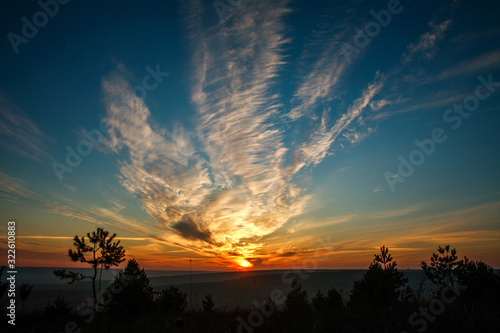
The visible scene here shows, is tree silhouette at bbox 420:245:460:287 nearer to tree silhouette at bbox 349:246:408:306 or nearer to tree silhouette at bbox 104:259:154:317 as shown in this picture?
tree silhouette at bbox 349:246:408:306

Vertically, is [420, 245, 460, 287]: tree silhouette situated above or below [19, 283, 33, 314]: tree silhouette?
below

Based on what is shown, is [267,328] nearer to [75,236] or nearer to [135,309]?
[135,309]

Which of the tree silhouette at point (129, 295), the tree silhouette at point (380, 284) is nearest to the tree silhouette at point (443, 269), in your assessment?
the tree silhouette at point (380, 284)

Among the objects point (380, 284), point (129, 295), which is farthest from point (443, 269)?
point (129, 295)

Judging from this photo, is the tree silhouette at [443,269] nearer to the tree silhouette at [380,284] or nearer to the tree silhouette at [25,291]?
the tree silhouette at [380,284]

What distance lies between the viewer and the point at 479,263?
671 inches

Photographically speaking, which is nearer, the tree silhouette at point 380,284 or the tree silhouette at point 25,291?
the tree silhouette at point 25,291

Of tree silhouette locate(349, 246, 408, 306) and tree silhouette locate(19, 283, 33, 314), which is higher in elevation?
tree silhouette locate(19, 283, 33, 314)

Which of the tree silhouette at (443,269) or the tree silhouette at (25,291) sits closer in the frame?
the tree silhouette at (25,291)

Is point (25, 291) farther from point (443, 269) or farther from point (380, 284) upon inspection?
point (443, 269)

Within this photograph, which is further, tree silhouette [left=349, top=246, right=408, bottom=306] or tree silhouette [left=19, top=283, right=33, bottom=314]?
tree silhouette [left=349, top=246, right=408, bottom=306]

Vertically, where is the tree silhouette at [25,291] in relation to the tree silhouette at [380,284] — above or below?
above

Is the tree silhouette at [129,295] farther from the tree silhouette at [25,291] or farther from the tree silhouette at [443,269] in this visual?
the tree silhouette at [443,269]

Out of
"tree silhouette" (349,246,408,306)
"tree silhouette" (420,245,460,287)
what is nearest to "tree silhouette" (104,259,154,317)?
"tree silhouette" (349,246,408,306)
